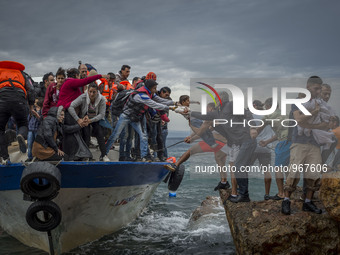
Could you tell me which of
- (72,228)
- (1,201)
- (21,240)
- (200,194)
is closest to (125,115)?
(72,228)

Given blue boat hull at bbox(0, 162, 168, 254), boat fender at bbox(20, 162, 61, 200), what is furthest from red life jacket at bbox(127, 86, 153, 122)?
boat fender at bbox(20, 162, 61, 200)

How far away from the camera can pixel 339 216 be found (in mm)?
4887

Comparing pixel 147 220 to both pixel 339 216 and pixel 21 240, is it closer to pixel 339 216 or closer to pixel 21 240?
pixel 21 240

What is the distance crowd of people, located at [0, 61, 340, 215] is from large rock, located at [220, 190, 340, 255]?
0.20 metres

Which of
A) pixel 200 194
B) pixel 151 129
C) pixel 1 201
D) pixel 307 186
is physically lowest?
pixel 200 194

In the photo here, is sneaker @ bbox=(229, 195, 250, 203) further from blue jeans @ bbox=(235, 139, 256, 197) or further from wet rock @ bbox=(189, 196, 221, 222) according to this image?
wet rock @ bbox=(189, 196, 221, 222)

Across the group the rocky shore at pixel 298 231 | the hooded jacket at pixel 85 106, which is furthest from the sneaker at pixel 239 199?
the hooded jacket at pixel 85 106

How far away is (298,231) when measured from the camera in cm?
504

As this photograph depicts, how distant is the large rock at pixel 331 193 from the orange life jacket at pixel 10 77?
584 cm

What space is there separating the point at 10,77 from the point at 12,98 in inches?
17.6

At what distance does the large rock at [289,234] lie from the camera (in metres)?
5.02

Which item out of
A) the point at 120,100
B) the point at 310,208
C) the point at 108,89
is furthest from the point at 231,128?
the point at 108,89

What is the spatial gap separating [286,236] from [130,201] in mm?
3891

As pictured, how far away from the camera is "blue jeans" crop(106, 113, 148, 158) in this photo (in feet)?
23.6
